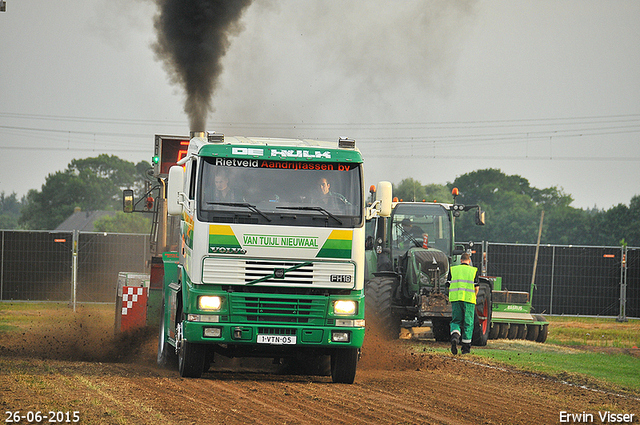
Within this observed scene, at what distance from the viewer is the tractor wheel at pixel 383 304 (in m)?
18.5

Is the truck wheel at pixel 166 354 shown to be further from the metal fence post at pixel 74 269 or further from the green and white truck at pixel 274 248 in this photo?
the metal fence post at pixel 74 269

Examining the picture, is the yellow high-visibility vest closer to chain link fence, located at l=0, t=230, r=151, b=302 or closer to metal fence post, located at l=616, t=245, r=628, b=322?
chain link fence, located at l=0, t=230, r=151, b=302

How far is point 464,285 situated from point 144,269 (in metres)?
14.9

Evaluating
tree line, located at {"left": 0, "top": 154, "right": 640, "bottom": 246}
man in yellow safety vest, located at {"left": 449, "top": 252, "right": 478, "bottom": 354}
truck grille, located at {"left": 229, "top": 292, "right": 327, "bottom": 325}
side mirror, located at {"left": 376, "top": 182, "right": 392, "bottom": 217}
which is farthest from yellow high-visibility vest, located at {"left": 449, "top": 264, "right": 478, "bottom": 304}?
tree line, located at {"left": 0, "top": 154, "right": 640, "bottom": 246}

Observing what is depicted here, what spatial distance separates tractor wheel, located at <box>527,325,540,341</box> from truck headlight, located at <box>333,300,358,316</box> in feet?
38.6

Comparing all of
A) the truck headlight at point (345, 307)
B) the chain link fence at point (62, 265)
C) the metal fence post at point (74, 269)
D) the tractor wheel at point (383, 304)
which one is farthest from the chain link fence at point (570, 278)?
the truck headlight at point (345, 307)

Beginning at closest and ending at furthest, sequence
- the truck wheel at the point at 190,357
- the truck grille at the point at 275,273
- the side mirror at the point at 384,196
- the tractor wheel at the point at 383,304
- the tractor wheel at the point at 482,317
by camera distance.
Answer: the truck grille at the point at 275,273 < the truck wheel at the point at 190,357 < the side mirror at the point at 384,196 < the tractor wheel at the point at 383,304 < the tractor wheel at the point at 482,317

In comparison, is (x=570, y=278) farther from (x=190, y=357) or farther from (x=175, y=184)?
(x=175, y=184)

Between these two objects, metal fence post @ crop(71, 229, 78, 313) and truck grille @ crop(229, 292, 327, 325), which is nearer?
truck grille @ crop(229, 292, 327, 325)

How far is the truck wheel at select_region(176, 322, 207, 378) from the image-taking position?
1144cm

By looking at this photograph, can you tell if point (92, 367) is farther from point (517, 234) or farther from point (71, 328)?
point (517, 234)

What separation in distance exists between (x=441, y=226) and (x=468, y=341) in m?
4.96

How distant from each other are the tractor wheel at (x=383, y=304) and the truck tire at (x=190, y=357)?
7.36 metres

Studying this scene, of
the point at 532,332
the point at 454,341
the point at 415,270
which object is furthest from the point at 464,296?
the point at 532,332
